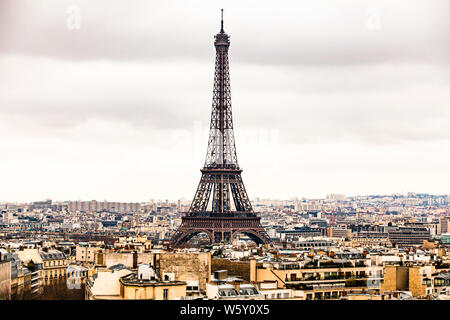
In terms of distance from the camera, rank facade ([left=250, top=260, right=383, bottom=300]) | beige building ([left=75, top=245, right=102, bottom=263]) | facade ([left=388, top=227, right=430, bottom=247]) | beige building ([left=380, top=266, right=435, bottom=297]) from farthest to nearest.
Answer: facade ([left=388, top=227, right=430, bottom=247]), beige building ([left=75, top=245, right=102, bottom=263]), beige building ([left=380, top=266, right=435, bottom=297]), facade ([left=250, top=260, right=383, bottom=300])

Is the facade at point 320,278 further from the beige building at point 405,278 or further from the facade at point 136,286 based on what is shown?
the facade at point 136,286

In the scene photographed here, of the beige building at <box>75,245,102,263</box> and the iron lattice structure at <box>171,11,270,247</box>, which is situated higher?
the iron lattice structure at <box>171,11,270,247</box>

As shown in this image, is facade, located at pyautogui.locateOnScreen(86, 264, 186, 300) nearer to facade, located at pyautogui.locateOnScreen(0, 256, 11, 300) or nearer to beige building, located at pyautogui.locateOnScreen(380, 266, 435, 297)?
facade, located at pyautogui.locateOnScreen(0, 256, 11, 300)

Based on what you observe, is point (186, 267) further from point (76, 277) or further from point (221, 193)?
point (221, 193)

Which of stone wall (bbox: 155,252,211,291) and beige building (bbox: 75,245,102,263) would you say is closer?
stone wall (bbox: 155,252,211,291)

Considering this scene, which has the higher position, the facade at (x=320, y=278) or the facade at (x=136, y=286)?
the facade at (x=136, y=286)

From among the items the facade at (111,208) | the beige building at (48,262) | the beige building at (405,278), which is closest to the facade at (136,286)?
the beige building at (405,278)

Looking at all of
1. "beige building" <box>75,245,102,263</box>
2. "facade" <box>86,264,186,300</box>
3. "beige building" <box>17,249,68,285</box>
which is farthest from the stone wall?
"beige building" <box>75,245,102,263</box>

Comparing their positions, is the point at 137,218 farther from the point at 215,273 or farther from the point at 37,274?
the point at 215,273
